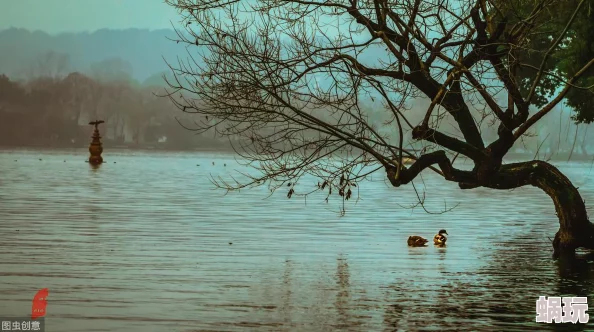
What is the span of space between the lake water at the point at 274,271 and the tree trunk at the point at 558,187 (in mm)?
923

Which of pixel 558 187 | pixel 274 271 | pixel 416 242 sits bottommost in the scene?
pixel 274 271

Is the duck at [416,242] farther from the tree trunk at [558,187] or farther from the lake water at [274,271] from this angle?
the tree trunk at [558,187]

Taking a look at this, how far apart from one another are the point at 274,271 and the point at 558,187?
591 centimetres

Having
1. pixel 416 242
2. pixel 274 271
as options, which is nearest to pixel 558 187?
pixel 416 242

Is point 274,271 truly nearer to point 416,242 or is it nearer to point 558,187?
point 558,187

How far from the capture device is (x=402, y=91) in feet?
62.6

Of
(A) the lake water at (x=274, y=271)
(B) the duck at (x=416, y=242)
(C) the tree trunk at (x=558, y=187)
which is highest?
(C) the tree trunk at (x=558, y=187)

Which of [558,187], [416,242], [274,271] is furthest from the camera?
[416,242]

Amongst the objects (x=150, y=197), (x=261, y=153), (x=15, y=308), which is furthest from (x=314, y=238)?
(x=150, y=197)

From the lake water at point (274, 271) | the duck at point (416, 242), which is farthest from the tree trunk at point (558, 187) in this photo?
Answer: the duck at point (416, 242)

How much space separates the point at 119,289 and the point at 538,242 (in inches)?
504

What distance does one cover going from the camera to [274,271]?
18766mm

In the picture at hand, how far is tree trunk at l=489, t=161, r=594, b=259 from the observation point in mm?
21422

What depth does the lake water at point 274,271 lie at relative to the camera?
13781 millimetres
